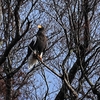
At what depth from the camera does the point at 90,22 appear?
7.55 m

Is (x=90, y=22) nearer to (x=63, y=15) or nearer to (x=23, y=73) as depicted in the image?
(x=63, y=15)

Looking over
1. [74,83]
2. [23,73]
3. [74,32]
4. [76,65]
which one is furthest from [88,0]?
[23,73]

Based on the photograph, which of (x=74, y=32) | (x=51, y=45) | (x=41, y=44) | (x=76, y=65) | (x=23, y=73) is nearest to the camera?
(x=74, y=32)

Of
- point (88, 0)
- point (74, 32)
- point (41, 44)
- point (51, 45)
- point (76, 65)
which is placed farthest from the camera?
point (51, 45)

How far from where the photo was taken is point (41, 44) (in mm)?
9023

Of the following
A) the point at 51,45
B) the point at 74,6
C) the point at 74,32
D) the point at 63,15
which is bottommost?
the point at 74,32

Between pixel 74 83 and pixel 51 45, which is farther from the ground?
pixel 51 45

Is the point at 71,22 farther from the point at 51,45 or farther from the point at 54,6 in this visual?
the point at 51,45

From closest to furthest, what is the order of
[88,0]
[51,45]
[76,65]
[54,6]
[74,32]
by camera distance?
[74,32], [88,0], [54,6], [76,65], [51,45]

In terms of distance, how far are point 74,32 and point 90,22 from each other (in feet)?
3.39

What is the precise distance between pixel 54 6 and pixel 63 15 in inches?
12.0

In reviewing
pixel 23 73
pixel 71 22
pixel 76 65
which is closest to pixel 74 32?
pixel 71 22

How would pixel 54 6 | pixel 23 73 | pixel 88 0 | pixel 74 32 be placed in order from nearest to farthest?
pixel 74 32, pixel 88 0, pixel 54 6, pixel 23 73

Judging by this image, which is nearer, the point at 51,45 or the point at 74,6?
the point at 74,6
